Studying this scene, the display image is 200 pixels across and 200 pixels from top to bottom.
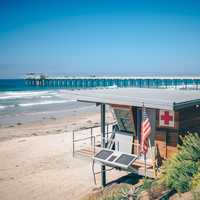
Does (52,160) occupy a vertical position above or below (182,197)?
below

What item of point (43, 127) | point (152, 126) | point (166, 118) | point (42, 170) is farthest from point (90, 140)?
point (166, 118)

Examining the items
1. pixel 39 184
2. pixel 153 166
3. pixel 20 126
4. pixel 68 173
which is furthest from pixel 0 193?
pixel 20 126

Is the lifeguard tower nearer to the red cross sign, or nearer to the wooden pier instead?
the red cross sign

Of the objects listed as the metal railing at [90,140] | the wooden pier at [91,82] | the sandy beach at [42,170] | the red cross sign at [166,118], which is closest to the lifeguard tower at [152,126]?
the red cross sign at [166,118]

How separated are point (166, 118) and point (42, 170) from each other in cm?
796

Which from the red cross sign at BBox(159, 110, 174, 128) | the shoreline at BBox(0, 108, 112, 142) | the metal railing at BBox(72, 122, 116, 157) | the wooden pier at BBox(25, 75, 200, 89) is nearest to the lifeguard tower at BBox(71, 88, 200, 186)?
the red cross sign at BBox(159, 110, 174, 128)

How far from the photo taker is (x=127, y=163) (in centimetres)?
883

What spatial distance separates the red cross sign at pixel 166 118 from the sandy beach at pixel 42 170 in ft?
10.8

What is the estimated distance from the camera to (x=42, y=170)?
14.3 meters

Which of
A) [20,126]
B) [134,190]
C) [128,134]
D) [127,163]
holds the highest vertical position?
[128,134]

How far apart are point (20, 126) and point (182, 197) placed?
25.1 meters

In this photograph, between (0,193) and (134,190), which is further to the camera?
(0,193)

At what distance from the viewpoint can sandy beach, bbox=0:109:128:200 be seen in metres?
11.6

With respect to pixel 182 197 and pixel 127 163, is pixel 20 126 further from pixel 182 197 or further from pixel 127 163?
pixel 182 197
